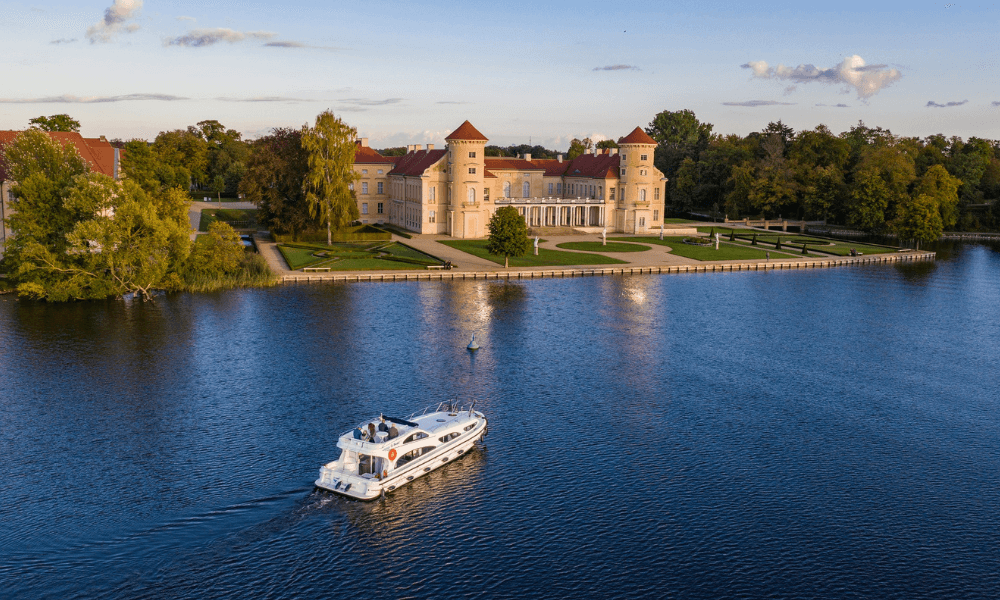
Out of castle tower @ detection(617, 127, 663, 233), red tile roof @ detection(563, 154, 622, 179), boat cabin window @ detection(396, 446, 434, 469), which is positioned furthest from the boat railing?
red tile roof @ detection(563, 154, 622, 179)

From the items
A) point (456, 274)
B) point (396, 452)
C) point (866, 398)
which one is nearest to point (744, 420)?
point (866, 398)

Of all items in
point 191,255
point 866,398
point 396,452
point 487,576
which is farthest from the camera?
point 191,255

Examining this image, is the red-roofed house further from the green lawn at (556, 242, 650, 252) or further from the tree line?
the tree line

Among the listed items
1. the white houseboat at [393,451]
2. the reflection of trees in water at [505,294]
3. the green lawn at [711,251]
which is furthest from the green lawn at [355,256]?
the white houseboat at [393,451]

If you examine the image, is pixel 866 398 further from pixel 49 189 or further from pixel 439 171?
pixel 439 171

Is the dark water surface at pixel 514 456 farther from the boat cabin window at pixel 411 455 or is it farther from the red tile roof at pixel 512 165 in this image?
the red tile roof at pixel 512 165

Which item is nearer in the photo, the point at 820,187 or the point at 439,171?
the point at 439,171
